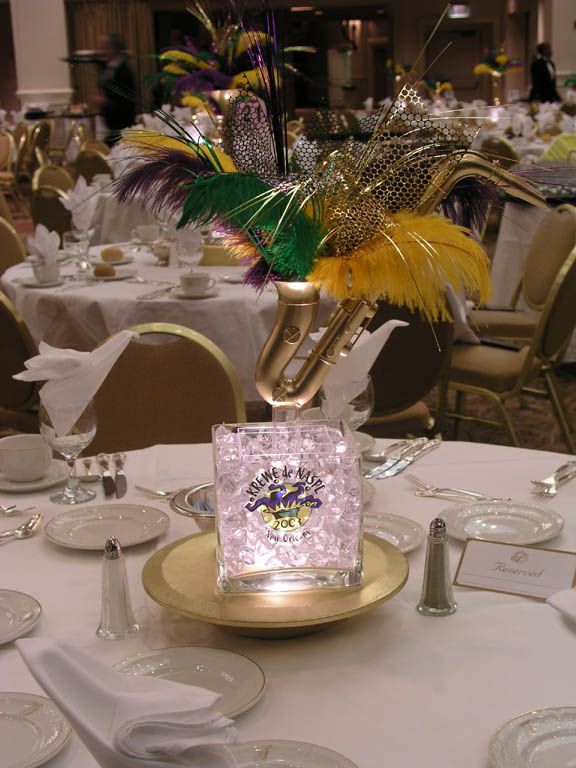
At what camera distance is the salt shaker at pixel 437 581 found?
1.19 metres

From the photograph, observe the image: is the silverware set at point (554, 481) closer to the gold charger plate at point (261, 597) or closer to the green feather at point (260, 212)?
the gold charger plate at point (261, 597)

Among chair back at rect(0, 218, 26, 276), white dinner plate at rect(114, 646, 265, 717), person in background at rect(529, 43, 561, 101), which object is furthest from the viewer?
person in background at rect(529, 43, 561, 101)

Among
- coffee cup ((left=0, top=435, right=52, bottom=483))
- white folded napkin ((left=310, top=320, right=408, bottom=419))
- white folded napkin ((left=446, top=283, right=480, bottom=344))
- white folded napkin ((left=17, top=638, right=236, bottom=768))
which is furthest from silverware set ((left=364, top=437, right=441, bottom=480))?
white folded napkin ((left=446, top=283, right=480, bottom=344))

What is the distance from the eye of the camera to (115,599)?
1155 millimetres

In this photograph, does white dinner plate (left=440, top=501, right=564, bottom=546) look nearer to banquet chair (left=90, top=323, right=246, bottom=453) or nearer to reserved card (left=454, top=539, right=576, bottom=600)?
reserved card (left=454, top=539, right=576, bottom=600)

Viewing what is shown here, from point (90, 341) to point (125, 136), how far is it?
2238 millimetres

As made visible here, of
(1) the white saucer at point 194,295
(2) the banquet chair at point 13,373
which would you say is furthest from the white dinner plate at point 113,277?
(2) the banquet chair at point 13,373

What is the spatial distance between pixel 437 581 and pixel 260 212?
0.49 meters

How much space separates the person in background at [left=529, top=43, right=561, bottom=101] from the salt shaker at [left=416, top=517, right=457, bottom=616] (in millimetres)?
11707

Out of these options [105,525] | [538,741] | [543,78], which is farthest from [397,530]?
[543,78]

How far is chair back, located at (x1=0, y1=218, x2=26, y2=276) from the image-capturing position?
4727 millimetres

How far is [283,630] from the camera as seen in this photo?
1129 millimetres

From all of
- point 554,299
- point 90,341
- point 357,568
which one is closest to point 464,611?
point 357,568

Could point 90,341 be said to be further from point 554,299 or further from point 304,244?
point 304,244
